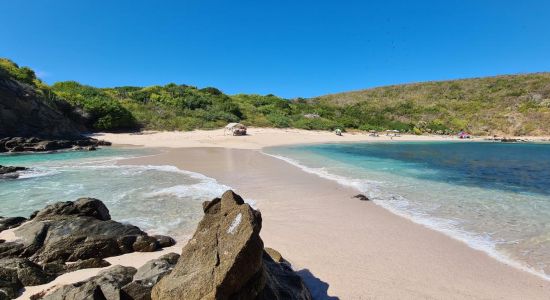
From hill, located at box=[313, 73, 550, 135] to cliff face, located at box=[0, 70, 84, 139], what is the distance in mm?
37743

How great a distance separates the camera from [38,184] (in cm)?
1080

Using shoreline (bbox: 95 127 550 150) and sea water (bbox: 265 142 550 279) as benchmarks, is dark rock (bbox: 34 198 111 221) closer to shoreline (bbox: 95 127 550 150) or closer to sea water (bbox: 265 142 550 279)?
sea water (bbox: 265 142 550 279)

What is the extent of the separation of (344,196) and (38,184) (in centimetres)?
978

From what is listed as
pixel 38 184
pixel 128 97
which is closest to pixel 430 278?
pixel 38 184

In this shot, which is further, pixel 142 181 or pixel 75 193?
pixel 142 181

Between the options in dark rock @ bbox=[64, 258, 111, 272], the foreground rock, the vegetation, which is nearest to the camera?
dark rock @ bbox=[64, 258, 111, 272]

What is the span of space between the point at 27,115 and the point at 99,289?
30419mm

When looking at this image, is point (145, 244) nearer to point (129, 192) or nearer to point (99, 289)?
point (99, 289)

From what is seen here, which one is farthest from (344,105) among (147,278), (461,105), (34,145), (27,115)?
(147,278)

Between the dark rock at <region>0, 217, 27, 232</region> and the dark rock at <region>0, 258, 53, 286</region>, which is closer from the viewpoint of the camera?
the dark rock at <region>0, 258, 53, 286</region>

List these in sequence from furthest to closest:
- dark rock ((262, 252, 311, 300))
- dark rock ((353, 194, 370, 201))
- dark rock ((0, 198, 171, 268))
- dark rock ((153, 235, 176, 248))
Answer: dark rock ((353, 194, 370, 201)) → dark rock ((153, 235, 176, 248)) → dark rock ((0, 198, 171, 268)) → dark rock ((262, 252, 311, 300))

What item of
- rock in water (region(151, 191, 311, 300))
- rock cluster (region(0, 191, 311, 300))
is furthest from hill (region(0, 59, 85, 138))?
rock in water (region(151, 191, 311, 300))

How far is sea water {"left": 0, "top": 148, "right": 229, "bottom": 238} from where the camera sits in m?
7.08

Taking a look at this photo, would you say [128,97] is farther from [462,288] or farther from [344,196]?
[462,288]
